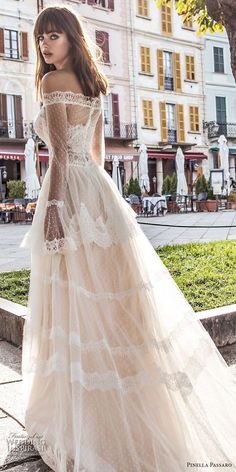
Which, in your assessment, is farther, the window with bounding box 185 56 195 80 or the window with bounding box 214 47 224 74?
the window with bounding box 214 47 224 74

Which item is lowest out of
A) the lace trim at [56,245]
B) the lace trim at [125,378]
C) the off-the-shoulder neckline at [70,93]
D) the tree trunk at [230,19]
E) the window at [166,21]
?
the lace trim at [125,378]

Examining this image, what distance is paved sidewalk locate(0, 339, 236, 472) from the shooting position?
2.18 meters

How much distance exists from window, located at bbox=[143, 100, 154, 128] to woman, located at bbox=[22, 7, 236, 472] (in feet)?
92.4

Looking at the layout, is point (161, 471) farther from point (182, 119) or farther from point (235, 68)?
point (182, 119)

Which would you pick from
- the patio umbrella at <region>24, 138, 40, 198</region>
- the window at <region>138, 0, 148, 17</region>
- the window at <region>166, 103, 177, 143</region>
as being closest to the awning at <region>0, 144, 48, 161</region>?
the patio umbrella at <region>24, 138, 40, 198</region>

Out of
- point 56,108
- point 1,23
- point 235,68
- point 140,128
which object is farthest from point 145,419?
point 140,128

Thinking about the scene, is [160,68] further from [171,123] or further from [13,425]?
[13,425]

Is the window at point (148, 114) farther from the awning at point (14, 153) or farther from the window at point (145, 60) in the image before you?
the awning at point (14, 153)

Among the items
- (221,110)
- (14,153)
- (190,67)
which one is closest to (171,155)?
(190,67)

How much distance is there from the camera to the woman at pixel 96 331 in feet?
6.60

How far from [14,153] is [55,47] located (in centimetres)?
2260

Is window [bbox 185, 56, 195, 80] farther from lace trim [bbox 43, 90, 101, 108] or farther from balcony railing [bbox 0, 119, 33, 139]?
lace trim [bbox 43, 90, 101, 108]

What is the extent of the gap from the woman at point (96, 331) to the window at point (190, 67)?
31377mm

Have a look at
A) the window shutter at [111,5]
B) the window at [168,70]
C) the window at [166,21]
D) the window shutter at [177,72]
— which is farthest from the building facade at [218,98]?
the window shutter at [111,5]
